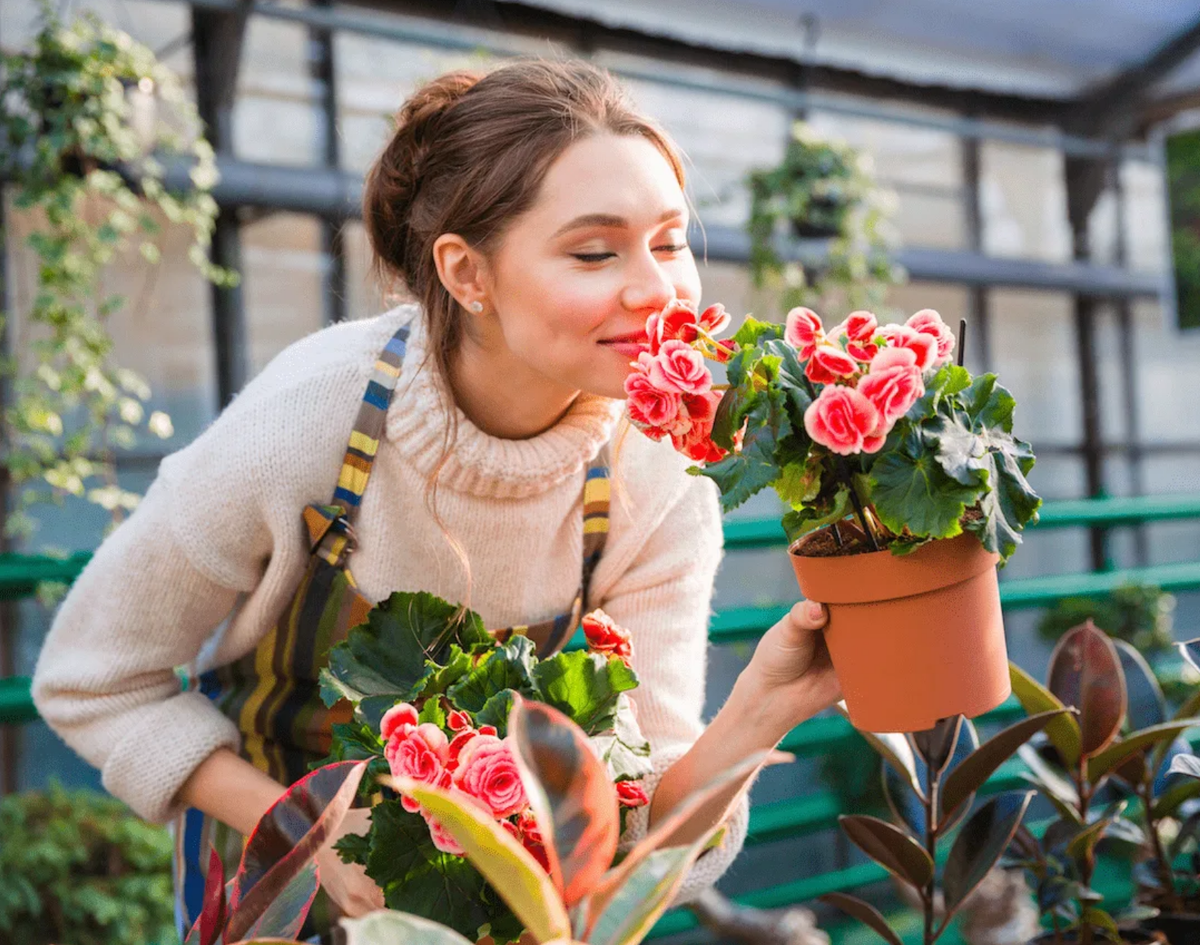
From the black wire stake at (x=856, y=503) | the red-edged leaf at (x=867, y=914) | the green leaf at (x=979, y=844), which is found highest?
the black wire stake at (x=856, y=503)

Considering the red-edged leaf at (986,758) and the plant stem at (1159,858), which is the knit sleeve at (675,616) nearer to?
the red-edged leaf at (986,758)

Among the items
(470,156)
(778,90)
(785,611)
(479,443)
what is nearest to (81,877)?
(785,611)

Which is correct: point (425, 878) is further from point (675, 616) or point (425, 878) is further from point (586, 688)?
point (675, 616)

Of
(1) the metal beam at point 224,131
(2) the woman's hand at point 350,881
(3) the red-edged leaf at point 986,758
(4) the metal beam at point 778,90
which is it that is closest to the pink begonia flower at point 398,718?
(2) the woman's hand at point 350,881

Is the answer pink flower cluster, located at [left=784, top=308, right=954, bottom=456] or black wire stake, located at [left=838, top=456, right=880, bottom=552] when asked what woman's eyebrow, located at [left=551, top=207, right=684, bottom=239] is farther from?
black wire stake, located at [left=838, top=456, right=880, bottom=552]

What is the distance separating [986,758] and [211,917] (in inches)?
33.1

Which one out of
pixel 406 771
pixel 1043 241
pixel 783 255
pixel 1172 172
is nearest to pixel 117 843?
pixel 406 771

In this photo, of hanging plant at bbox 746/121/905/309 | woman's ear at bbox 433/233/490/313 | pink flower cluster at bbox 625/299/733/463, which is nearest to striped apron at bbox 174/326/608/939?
woman's ear at bbox 433/233/490/313

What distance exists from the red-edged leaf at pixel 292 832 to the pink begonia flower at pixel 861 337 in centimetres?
52

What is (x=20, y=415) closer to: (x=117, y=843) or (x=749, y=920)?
(x=117, y=843)

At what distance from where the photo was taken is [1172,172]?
17.0 feet

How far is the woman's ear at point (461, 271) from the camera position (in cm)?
130

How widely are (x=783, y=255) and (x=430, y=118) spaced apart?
444 cm

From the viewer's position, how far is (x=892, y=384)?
35.9 inches
